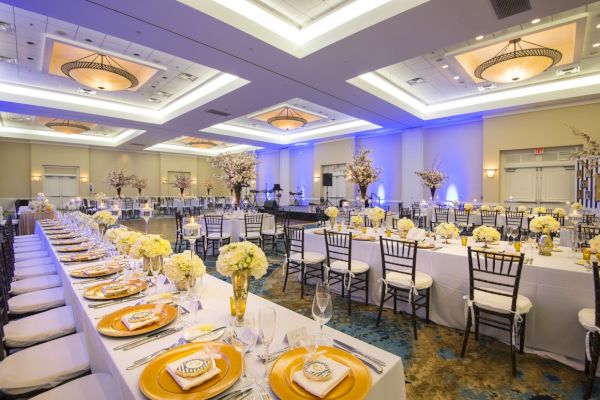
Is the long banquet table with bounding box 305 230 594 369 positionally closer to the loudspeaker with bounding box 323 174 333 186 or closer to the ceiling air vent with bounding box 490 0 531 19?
the ceiling air vent with bounding box 490 0 531 19

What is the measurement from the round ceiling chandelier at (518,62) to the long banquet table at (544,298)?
4.22 m

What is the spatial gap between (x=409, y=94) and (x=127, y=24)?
26.7 feet

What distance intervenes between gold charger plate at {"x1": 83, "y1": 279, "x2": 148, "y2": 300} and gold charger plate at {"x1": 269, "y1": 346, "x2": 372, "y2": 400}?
4.04 ft

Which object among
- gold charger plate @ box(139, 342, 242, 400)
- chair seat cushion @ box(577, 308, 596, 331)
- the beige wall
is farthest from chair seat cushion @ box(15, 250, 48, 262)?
the beige wall

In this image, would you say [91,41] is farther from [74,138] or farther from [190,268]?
[74,138]

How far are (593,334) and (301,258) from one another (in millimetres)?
2964

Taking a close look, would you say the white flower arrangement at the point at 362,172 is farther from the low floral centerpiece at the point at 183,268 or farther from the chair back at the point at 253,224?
the low floral centerpiece at the point at 183,268

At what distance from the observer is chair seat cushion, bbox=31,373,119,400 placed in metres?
1.42

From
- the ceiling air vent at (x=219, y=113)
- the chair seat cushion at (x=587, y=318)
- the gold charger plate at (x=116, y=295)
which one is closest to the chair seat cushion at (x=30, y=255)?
the gold charger plate at (x=116, y=295)

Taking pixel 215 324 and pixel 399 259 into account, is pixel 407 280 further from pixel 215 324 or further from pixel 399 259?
pixel 215 324

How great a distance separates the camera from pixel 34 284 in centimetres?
315

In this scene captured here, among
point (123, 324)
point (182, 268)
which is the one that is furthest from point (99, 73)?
point (123, 324)

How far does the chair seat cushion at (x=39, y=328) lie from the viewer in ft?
6.81

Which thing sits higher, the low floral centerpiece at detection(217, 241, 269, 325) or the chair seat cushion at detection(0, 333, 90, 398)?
the low floral centerpiece at detection(217, 241, 269, 325)
